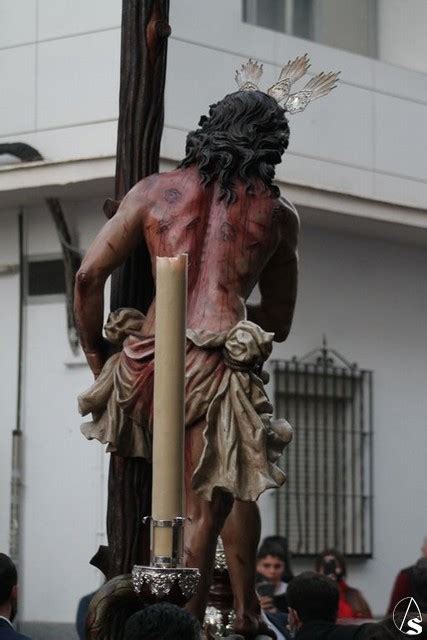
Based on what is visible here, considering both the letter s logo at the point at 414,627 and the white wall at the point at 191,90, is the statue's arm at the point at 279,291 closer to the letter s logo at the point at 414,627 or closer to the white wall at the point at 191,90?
the letter s logo at the point at 414,627

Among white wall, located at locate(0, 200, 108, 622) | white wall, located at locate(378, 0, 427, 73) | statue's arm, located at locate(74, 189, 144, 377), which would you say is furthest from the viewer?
white wall, located at locate(378, 0, 427, 73)

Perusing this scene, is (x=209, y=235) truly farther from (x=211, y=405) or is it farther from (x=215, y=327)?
(x=211, y=405)

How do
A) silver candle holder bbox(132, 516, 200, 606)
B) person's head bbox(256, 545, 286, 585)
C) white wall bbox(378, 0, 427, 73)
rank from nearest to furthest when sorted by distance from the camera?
silver candle holder bbox(132, 516, 200, 606), person's head bbox(256, 545, 286, 585), white wall bbox(378, 0, 427, 73)

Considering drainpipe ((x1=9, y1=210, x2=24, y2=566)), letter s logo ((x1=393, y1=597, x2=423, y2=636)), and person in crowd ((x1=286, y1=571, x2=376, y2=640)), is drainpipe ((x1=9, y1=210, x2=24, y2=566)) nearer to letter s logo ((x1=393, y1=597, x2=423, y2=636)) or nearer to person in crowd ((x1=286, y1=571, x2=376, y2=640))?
person in crowd ((x1=286, y1=571, x2=376, y2=640))

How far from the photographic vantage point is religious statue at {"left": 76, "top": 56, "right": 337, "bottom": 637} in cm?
468

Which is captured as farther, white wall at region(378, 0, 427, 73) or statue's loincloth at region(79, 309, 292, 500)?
white wall at region(378, 0, 427, 73)

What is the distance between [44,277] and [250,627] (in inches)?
354

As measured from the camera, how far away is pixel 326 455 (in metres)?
14.4

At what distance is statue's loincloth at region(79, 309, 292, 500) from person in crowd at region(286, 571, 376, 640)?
1503 millimetres

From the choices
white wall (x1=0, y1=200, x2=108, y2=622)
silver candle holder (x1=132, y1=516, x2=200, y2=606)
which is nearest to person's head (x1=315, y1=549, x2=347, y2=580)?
white wall (x1=0, y1=200, x2=108, y2=622)

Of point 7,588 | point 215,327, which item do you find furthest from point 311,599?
point 215,327

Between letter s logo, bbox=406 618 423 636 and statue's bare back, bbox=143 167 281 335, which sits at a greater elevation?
statue's bare back, bbox=143 167 281 335

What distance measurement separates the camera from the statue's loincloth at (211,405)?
183 inches

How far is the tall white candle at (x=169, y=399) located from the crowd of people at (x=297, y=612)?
0.16 meters
